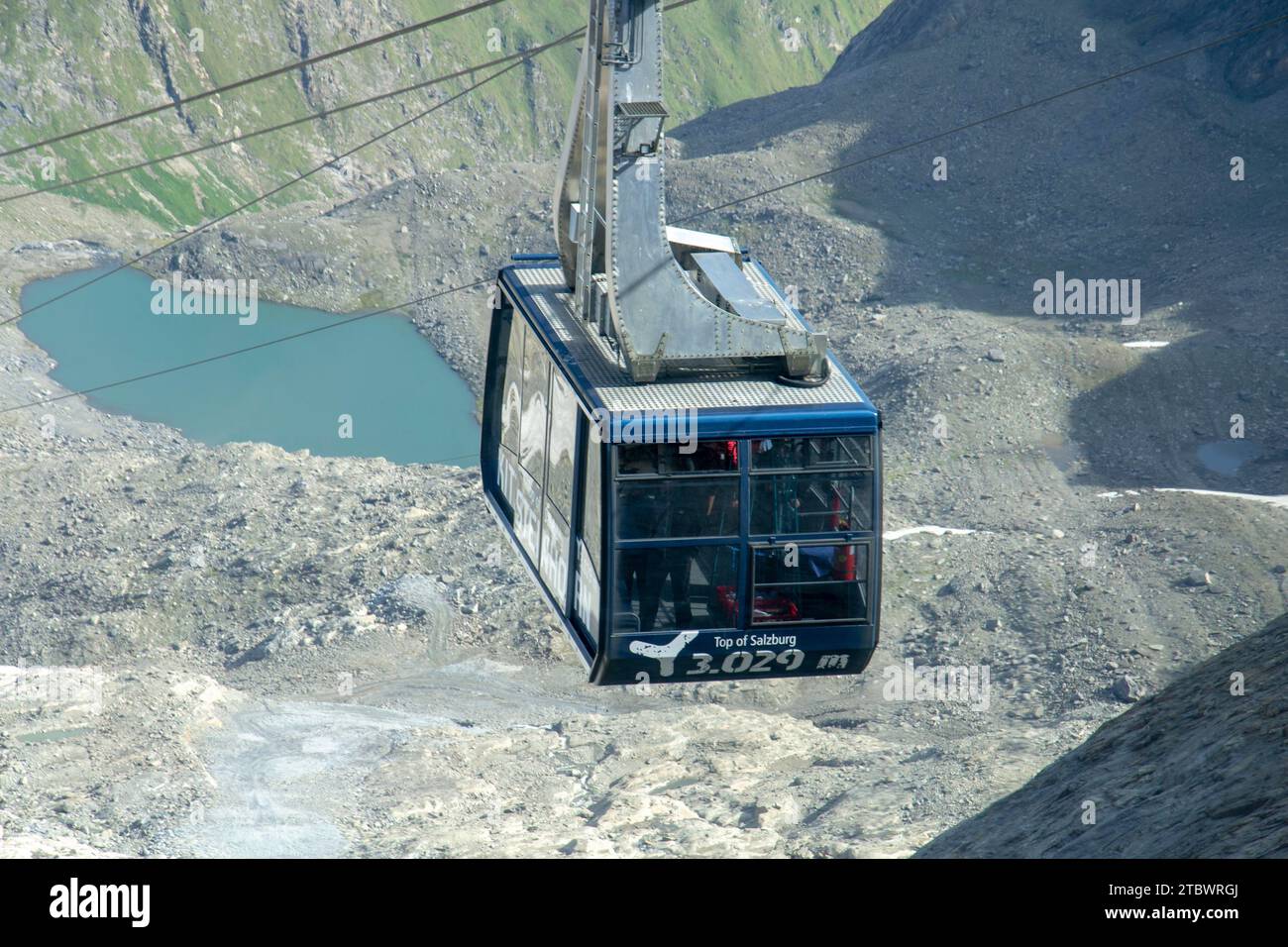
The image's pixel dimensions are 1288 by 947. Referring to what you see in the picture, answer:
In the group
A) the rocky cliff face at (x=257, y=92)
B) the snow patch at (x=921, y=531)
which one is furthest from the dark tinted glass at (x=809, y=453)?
the rocky cliff face at (x=257, y=92)

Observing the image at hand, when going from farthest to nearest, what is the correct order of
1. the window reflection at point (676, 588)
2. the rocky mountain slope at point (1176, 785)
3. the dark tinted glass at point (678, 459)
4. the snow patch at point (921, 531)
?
the snow patch at point (921, 531) < the rocky mountain slope at point (1176, 785) < the window reflection at point (676, 588) < the dark tinted glass at point (678, 459)

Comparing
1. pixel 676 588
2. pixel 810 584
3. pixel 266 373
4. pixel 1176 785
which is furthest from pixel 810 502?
pixel 266 373

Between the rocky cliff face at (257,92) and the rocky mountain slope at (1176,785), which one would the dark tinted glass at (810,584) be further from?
the rocky cliff face at (257,92)

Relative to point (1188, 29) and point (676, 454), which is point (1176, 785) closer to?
point (676, 454)

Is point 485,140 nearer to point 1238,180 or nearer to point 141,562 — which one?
point 1238,180

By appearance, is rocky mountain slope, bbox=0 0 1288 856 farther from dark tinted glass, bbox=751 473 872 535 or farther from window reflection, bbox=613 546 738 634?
window reflection, bbox=613 546 738 634

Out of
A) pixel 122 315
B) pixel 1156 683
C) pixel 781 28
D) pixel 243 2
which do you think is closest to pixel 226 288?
pixel 122 315
